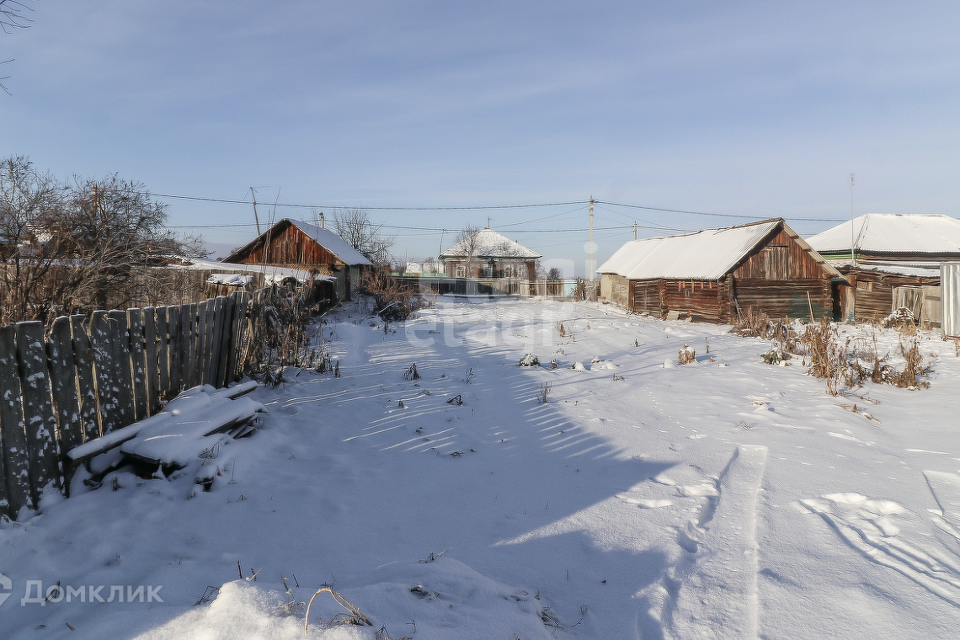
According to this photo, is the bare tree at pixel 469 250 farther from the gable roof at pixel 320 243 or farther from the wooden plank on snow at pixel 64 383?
the wooden plank on snow at pixel 64 383

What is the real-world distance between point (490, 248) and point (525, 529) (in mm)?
46589

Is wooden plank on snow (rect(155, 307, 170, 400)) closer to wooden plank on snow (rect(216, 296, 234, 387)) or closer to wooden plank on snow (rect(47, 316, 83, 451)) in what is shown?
wooden plank on snow (rect(47, 316, 83, 451))

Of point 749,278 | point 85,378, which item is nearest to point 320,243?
point 749,278

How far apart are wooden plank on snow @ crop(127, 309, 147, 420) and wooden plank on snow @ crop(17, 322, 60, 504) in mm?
833

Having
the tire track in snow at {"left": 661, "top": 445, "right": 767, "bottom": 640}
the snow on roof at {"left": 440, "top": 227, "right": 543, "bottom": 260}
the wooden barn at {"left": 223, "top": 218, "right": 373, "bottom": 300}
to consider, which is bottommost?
the tire track in snow at {"left": 661, "top": 445, "right": 767, "bottom": 640}

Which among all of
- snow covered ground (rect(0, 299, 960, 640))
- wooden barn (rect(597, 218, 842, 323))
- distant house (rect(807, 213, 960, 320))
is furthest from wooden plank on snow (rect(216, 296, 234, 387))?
distant house (rect(807, 213, 960, 320))

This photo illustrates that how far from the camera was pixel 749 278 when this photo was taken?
20.0 meters

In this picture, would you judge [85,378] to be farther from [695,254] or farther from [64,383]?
[695,254]

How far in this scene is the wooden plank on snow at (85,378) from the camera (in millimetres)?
3533

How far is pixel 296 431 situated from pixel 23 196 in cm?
575

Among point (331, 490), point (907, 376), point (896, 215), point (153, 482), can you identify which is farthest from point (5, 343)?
point (896, 215)

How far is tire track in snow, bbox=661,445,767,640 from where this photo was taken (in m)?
2.53

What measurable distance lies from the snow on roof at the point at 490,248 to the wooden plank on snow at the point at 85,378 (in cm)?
4529

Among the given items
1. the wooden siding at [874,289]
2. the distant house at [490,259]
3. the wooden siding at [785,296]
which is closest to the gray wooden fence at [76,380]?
the wooden siding at [785,296]
